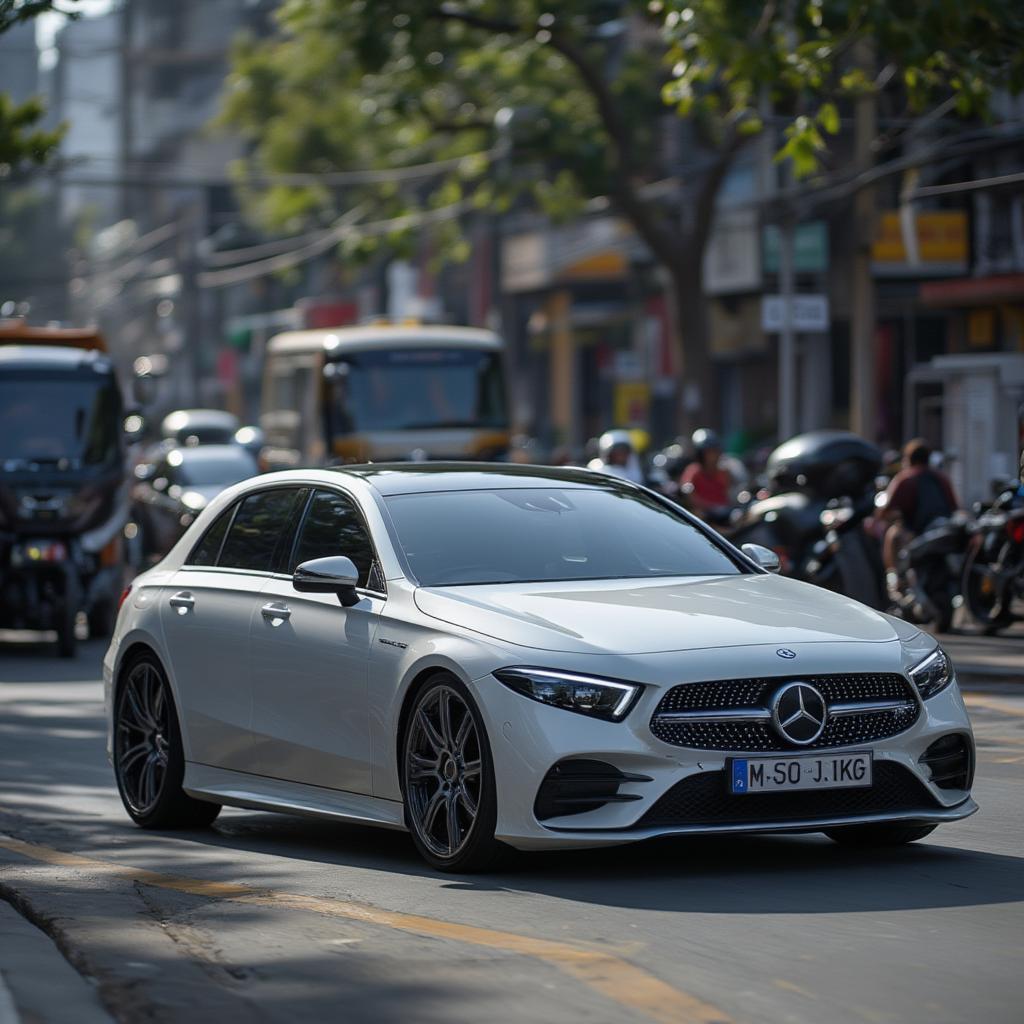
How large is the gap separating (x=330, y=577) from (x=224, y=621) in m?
1.03

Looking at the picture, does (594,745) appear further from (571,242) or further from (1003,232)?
(571,242)

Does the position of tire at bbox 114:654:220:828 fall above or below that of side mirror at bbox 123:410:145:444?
below

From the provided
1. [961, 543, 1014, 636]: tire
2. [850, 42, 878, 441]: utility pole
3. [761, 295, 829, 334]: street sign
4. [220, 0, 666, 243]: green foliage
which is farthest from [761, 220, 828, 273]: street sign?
[961, 543, 1014, 636]: tire

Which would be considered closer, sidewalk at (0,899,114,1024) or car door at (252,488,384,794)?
sidewalk at (0,899,114,1024)

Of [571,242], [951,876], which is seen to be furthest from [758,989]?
[571,242]

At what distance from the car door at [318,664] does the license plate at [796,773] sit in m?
1.48

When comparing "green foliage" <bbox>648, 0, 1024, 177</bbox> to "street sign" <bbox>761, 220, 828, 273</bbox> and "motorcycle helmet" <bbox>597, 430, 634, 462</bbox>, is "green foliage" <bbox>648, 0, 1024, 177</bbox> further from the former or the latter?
"street sign" <bbox>761, 220, 828, 273</bbox>

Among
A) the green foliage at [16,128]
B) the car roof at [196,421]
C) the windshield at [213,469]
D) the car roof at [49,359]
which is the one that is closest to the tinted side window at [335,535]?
the car roof at [49,359]

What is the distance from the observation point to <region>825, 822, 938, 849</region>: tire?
8664mm

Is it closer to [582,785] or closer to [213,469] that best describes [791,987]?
[582,785]

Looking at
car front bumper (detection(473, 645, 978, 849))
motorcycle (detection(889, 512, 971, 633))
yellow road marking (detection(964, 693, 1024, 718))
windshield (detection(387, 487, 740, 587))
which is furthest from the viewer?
motorcycle (detection(889, 512, 971, 633))

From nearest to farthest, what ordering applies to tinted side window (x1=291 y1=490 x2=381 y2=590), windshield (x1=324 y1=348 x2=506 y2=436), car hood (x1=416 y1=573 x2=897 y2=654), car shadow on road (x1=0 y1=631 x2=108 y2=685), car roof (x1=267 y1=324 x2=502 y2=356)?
car hood (x1=416 y1=573 x2=897 y2=654) < tinted side window (x1=291 y1=490 x2=381 y2=590) < car shadow on road (x1=0 y1=631 x2=108 y2=685) < windshield (x1=324 y1=348 x2=506 y2=436) < car roof (x1=267 y1=324 x2=502 y2=356)

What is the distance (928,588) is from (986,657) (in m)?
2.46

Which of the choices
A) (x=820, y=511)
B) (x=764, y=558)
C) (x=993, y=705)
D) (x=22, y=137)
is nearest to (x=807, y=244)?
(x=22, y=137)
